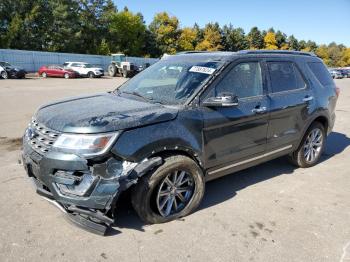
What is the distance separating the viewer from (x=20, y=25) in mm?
49125

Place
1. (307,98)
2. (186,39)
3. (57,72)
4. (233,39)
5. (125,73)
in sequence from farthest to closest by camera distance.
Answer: (233,39)
(186,39)
(125,73)
(57,72)
(307,98)

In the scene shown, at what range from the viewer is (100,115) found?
3396 mm

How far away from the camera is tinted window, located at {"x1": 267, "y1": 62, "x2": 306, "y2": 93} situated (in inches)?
186

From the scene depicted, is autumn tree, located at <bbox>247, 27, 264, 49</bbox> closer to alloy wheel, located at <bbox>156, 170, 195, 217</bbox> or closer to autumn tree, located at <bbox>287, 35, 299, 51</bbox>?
autumn tree, located at <bbox>287, 35, 299, 51</bbox>

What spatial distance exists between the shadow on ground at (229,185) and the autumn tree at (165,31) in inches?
2538

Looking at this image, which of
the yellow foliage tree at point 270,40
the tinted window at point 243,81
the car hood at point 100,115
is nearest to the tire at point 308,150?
the tinted window at point 243,81

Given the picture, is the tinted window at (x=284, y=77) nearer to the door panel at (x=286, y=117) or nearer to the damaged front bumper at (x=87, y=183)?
the door panel at (x=286, y=117)

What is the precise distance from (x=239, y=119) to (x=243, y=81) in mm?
513

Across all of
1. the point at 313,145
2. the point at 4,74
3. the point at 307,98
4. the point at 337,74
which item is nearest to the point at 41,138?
the point at 307,98

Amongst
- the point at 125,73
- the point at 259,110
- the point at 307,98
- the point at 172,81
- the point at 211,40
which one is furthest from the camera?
the point at 211,40

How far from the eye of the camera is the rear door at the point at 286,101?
15.3 feet

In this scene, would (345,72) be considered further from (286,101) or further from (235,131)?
(235,131)

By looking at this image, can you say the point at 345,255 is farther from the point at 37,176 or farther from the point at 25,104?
the point at 25,104

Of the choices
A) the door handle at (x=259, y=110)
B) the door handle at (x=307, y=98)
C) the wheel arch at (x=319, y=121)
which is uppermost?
the door handle at (x=307, y=98)
